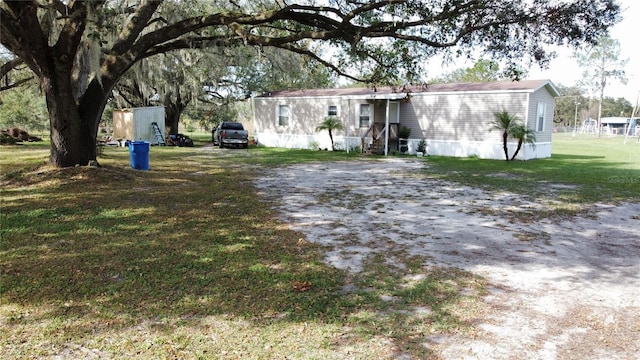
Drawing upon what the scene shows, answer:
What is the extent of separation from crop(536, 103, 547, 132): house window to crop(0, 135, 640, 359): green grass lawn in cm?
1473

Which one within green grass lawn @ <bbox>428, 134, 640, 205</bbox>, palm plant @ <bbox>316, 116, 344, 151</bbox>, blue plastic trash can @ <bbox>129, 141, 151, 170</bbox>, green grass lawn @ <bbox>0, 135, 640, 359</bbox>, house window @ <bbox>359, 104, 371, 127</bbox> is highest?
house window @ <bbox>359, 104, 371, 127</bbox>

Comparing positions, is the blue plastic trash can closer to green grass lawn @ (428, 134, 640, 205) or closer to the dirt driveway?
the dirt driveway

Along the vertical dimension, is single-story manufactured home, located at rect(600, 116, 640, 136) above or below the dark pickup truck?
above

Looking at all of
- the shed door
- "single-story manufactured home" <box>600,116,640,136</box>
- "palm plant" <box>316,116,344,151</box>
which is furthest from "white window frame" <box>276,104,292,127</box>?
"single-story manufactured home" <box>600,116,640,136</box>

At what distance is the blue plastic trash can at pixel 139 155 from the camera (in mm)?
12016

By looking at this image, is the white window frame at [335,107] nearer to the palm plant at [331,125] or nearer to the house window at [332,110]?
the house window at [332,110]

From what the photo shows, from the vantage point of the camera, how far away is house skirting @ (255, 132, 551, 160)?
Result: 58.0 ft

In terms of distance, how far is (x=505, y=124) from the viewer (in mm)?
16266

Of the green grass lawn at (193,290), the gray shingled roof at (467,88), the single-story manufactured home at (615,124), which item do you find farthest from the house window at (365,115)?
the single-story manufactured home at (615,124)

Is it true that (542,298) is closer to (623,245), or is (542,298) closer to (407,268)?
(407,268)

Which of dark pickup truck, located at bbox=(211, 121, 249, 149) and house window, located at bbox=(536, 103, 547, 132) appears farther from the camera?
dark pickup truck, located at bbox=(211, 121, 249, 149)

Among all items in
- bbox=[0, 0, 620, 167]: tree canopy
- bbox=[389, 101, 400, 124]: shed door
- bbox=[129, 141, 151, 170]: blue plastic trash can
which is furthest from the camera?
bbox=[389, 101, 400, 124]: shed door

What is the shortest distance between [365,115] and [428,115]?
3017mm

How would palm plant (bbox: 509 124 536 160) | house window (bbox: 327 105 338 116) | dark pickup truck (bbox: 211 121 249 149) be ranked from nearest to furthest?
1. palm plant (bbox: 509 124 536 160)
2. house window (bbox: 327 105 338 116)
3. dark pickup truck (bbox: 211 121 249 149)
